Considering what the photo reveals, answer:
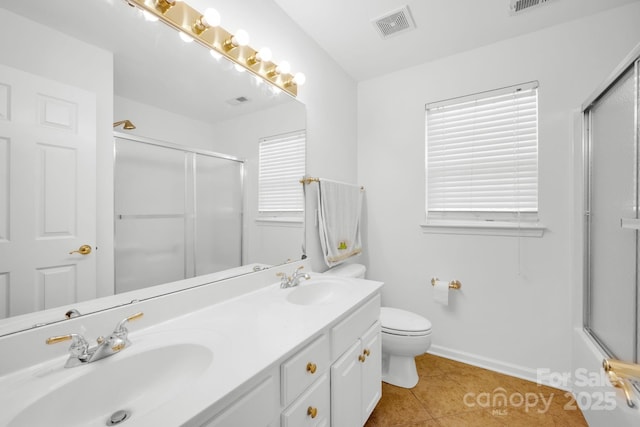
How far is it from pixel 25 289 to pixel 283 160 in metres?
1.21

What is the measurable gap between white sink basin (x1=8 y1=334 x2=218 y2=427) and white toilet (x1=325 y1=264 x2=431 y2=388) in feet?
4.29

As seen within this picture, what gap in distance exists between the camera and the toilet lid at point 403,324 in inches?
68.0

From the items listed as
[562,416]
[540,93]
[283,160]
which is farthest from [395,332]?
[540,93]

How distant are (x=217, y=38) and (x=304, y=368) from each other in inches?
56.3

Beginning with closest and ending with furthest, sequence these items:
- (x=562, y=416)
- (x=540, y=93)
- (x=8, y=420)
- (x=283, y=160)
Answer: (x=8, y=420)
(x=562, y=416)
(x=283, y=160)
(x=540, y=93)

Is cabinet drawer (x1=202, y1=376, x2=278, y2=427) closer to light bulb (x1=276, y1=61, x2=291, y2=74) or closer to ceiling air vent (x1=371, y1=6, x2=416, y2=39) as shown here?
light bulb (x1=276, y1=61, x2=291, y2=74)

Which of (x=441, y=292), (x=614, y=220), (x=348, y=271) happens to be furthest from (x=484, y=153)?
(x=348, y=271)

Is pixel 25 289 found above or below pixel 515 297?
above

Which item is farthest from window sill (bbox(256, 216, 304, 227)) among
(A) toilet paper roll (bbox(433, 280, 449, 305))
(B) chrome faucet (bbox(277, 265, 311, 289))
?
(A) toilet paper roll (bbox(433, 280, 449, 305))

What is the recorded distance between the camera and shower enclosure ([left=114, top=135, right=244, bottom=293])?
3.04ft

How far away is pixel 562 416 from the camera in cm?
155

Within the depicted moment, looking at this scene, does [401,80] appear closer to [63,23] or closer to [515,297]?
[515,297]

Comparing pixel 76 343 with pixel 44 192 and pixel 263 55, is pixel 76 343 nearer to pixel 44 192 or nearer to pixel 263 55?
pixel 44 192

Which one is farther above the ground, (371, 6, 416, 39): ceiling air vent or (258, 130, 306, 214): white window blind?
(371, 6, 416, 39): ceiling air vent
